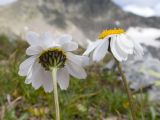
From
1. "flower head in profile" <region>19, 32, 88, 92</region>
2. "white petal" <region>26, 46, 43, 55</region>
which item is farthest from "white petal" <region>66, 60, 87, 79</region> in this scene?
"white petal" <region>26, 46, 43, 55</region>

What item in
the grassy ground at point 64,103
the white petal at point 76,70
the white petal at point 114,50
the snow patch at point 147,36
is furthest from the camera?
the snow patch at point 147,36

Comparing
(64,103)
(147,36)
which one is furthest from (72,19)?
(64,103)

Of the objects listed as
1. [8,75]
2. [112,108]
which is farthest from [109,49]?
[8,75]

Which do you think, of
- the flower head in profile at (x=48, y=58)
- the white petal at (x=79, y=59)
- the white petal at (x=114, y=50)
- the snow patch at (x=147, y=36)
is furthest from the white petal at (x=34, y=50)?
the snow patch at (x=147, y=36)

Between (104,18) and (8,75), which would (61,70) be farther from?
(104,18)

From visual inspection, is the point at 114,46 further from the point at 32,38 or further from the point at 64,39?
the point at 32,38

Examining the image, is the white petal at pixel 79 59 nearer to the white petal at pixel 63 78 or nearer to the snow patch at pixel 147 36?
the white petal at pixel 63 78

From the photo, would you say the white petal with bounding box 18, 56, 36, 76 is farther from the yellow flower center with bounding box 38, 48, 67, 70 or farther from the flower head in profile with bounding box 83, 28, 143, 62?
the flower head in profile with bounding box 83, 28, 143, 62
